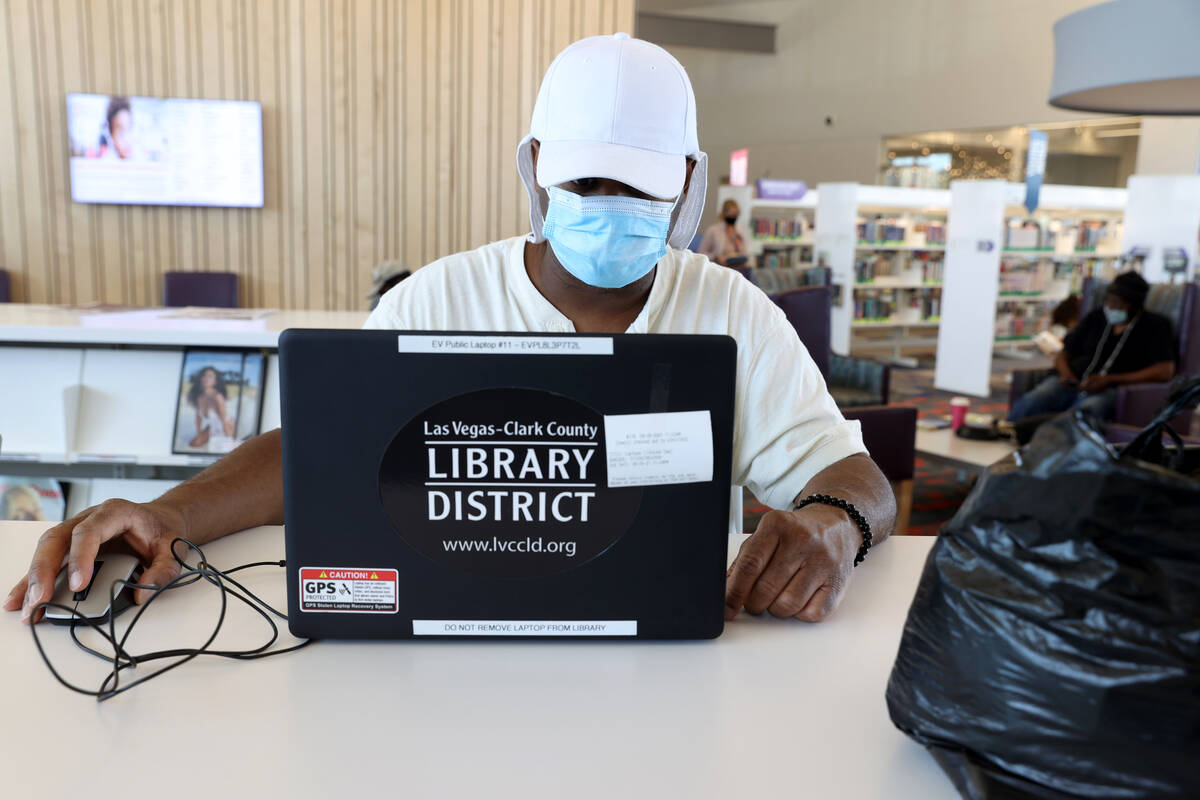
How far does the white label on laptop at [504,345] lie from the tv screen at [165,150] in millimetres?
5673

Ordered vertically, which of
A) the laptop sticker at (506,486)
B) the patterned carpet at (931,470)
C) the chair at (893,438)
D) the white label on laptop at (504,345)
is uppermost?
the white label on laptop at (504,345)

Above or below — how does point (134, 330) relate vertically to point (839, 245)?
below

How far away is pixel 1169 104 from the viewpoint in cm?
161

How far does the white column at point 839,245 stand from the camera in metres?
9.73

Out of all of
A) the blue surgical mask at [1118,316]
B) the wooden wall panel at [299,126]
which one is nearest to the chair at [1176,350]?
the blue surgical mask at [1118,316]

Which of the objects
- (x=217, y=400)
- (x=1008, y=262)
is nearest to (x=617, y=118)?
(x=217, y=400)

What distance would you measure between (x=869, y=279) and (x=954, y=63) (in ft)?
11.2

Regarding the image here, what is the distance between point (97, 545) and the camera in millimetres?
1062

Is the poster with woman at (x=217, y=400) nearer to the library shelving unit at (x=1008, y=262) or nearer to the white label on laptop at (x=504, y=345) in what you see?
the white label on laptop at (x=504, y=345)

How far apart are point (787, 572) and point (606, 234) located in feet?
1.93

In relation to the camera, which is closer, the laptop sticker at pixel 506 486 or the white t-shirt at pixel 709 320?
the laptop sticker at pixel 506 486

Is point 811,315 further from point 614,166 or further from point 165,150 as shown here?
point 165,150

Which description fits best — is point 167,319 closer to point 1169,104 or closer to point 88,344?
point 88,344

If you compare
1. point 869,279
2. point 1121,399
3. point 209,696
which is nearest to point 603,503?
point 209,696
